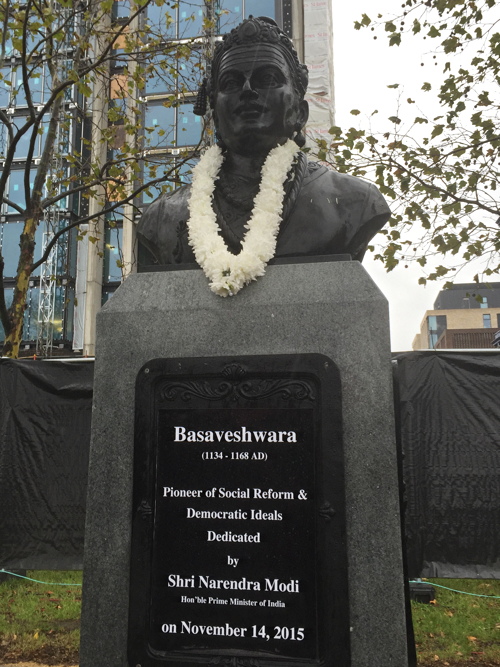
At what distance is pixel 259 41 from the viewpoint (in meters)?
3.03

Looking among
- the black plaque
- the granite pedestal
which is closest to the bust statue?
the granite pedestal

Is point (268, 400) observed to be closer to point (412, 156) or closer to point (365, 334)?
point (365, 334)

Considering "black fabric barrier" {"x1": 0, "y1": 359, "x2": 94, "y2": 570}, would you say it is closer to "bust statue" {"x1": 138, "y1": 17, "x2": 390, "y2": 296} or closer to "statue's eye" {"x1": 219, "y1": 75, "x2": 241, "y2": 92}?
"bust statue" {"x1": 138, "y1": 17, "x2": 390, "y2": 296}

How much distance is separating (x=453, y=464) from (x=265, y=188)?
403 cm

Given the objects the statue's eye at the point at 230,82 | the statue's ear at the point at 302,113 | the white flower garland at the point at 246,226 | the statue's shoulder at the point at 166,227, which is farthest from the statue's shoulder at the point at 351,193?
the statue's shoulder at the point at 166,227

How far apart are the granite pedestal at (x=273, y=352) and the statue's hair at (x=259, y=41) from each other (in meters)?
1.16

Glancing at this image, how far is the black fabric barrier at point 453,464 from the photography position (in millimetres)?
5855

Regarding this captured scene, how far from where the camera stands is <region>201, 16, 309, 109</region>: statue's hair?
3.03m

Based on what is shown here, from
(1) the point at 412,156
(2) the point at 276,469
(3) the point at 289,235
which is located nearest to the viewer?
(2) the point at 276,469

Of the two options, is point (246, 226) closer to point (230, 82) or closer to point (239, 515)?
point (230, 82)

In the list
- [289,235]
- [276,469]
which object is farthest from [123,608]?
[289,235]

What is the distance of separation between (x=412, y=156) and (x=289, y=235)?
253 inches

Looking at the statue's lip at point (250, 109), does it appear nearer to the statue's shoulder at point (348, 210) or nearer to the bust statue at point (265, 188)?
the bust statue at point (265, 188)

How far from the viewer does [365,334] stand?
2.52m
